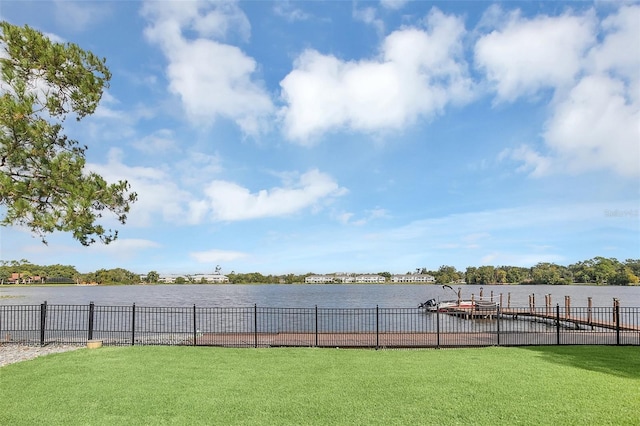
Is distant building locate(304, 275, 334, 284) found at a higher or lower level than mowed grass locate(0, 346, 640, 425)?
lower

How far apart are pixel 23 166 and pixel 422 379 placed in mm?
10540

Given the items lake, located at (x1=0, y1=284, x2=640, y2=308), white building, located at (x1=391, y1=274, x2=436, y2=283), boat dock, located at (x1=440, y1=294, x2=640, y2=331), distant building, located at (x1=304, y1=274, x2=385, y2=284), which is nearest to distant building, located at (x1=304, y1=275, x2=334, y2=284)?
distant building, located at (x1=304, y1=274, x2=385, y2=284)

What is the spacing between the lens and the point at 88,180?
11.0 m

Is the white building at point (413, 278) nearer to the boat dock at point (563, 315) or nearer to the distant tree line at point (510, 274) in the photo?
the distant tree line at point (510, 274)

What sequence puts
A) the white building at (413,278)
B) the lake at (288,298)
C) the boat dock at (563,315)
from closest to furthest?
the boat dock at (563,315)
the lake at (288,298)
the white building at (413,278)

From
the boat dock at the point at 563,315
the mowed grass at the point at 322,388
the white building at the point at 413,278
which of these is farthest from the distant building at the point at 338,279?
the mowed grass at the point at 322,388

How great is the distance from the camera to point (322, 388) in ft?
26.2

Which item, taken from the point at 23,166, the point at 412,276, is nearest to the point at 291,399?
the point at 23,166

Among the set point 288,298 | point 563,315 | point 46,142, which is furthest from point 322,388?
point 288,298

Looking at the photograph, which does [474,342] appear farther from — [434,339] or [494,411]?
[494,411]

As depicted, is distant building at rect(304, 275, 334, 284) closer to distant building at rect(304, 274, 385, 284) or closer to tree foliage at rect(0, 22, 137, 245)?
distant building at rect(304, 274, 385, 284)

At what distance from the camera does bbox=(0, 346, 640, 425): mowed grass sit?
6434mm

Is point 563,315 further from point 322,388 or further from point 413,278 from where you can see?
point 413,278

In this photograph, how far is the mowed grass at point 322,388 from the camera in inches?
253
